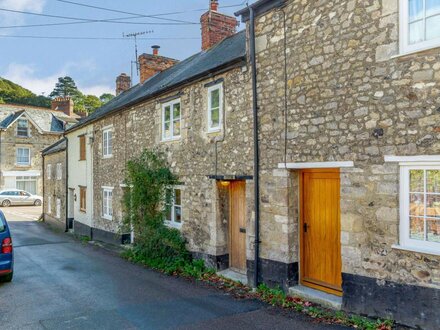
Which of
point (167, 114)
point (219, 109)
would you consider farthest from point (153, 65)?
point (219, 109)

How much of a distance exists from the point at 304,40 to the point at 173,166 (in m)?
5.66

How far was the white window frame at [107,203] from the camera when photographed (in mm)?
15695

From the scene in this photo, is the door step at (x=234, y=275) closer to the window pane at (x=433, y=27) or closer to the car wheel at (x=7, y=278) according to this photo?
the car wheel at (x=7, y=278)

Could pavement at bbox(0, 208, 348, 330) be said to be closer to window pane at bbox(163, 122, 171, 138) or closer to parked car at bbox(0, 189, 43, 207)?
window pane at bbox(163, 122, 171, 138)

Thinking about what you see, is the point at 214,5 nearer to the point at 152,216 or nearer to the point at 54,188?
the point at 152,216

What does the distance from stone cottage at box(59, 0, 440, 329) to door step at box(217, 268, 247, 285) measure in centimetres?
19

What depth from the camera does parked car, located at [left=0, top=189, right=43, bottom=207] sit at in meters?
34.6

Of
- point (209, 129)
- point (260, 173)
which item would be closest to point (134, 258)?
point (209, 129)

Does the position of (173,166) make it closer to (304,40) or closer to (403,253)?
(304,40)

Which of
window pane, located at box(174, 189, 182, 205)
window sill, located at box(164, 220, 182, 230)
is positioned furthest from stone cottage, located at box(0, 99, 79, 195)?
window pane, located at box(174, 189, 182, 205)

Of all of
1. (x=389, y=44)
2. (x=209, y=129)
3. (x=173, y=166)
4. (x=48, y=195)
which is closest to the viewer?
(x=389, y=44)

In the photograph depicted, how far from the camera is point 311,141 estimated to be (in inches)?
269

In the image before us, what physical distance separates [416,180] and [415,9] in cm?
254

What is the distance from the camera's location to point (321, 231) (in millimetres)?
7121
